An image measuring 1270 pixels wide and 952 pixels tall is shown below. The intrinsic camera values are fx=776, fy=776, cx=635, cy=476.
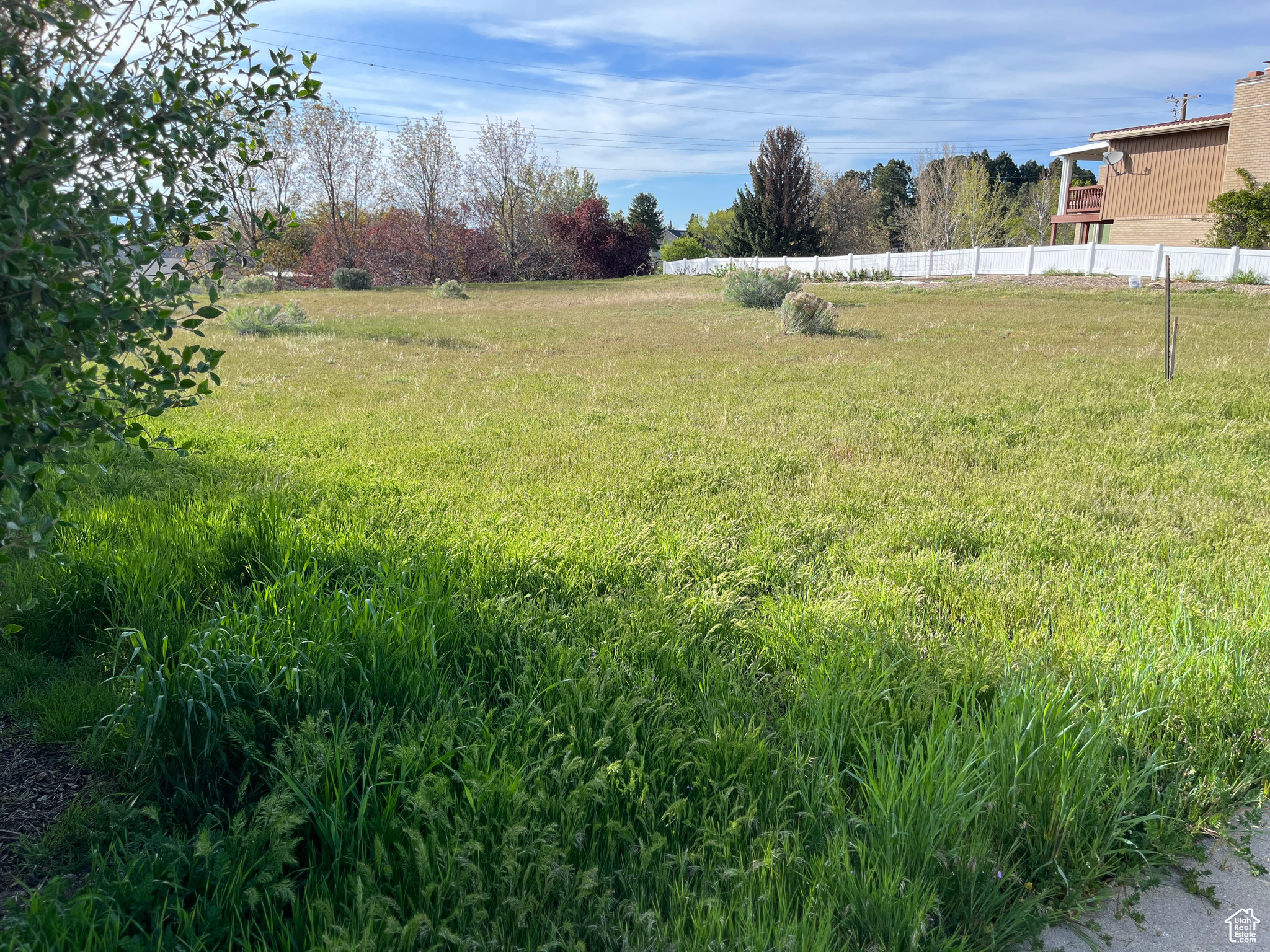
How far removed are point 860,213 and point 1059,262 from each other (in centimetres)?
3162

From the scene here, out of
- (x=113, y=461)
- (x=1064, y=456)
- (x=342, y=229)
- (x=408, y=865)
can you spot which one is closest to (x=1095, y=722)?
(x=408, y=865)

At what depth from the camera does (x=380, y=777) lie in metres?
2.27

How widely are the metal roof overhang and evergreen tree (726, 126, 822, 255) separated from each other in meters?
14.4

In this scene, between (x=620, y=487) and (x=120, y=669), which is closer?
(x=120, y=669)

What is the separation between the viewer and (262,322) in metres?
16.5

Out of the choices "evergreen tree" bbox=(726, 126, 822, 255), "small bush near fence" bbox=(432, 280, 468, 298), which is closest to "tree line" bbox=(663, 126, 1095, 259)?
"evergreen tree" bbox=(726, 126, 822, 255)

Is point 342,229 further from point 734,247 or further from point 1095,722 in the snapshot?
point 1095,722

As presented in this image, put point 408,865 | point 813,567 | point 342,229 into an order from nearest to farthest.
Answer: point 408,865 < point 813,567 < point 342,229

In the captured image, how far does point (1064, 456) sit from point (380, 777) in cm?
587

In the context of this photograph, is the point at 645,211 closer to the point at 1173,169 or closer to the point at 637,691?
the point at 1173,169

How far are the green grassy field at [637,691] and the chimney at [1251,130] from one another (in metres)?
30.4

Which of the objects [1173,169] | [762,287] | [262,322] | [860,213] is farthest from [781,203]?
[262,322]

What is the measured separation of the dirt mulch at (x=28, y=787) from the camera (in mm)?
2188

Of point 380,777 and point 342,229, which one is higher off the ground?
point 342,229
